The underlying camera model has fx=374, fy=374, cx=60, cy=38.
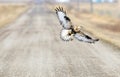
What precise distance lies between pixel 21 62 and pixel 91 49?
4837 mm

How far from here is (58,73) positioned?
40.9 ft

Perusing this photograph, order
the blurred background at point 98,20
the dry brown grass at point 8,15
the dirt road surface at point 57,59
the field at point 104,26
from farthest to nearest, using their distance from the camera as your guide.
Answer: the dry brown grass at point 8,15, the blurred background at point 98,20, the field at point 104,26, the dirt road surface at point 57,59

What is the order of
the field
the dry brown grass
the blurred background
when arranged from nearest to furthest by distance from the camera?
the field, the blurred background, the dry brown grass

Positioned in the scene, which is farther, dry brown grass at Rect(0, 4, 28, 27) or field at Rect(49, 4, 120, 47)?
dry brown grass at Rect(0, 4, 28, 27)

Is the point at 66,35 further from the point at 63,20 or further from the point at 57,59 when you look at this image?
the point at 57,59

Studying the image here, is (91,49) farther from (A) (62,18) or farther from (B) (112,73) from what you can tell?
(A) (62,18)

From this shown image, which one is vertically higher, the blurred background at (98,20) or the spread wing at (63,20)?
the spread wing at (63,20)

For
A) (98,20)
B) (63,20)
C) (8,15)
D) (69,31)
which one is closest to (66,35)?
(69,31)

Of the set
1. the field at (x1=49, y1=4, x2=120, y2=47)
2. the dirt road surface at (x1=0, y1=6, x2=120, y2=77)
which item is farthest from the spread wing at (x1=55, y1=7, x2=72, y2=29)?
the field at (x1=49, y1=4, x2=120, y2=47)

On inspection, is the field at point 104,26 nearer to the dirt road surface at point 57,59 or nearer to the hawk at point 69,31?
the dirt road surface at point 57,59

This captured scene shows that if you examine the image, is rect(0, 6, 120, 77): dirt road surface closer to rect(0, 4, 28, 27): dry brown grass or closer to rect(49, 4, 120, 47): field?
rect(49, 4, 120, 47): field

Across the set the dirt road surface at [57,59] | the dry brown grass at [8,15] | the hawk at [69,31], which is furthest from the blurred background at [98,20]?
the dirt road surface at [57,59]

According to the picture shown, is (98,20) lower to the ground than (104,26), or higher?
lower

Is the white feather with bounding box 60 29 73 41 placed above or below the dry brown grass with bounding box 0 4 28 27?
above
